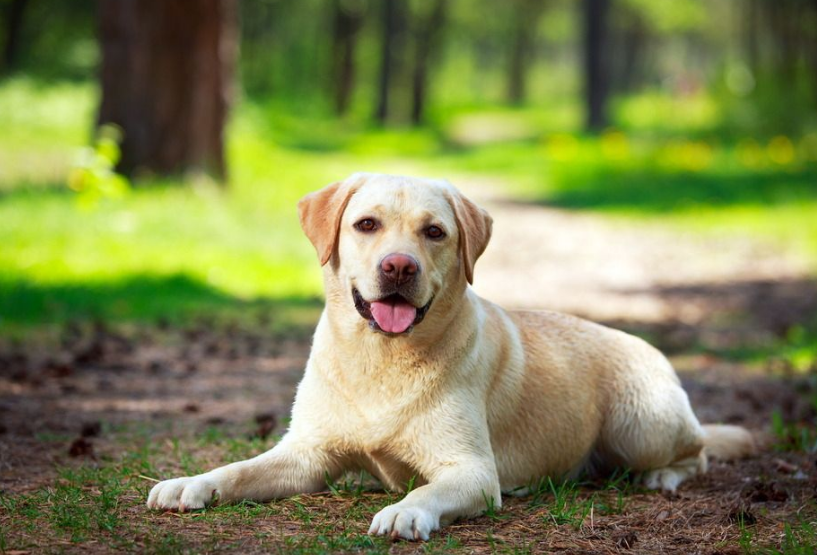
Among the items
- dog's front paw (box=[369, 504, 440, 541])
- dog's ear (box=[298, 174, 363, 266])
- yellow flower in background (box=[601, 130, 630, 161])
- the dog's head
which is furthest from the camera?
yellow flower in background (box=[601, 130, 630, 161])

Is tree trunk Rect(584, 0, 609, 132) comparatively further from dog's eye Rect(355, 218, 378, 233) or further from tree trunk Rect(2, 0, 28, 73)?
dog's eye Rect(355, 218, 378, 233)

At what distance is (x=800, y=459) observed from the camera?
18.3 feet

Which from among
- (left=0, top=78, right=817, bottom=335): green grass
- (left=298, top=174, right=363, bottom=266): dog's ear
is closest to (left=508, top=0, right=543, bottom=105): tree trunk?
(left=0, top=78, right=817, bottom=335): green grass

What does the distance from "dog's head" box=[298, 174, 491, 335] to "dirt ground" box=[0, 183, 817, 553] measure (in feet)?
2.95

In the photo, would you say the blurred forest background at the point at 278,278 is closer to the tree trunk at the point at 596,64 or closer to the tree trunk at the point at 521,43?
the tree trunk at the point at 596,64

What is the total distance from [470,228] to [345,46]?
1745 inches

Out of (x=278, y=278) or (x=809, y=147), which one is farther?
(x=809, y=147)

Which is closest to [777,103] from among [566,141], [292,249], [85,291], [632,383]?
[566,141]

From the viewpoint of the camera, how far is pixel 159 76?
44.7 feet

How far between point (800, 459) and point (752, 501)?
3.29 feet

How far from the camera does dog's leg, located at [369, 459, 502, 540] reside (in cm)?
382

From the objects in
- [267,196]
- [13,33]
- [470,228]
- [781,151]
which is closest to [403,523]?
[470,228]

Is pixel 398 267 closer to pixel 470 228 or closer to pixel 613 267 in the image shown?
pixel 470 228

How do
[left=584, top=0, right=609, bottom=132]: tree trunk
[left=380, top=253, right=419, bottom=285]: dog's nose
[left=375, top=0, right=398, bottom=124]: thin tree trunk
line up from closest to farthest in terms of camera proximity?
[left=380, top=253, right=419, bottom=285]: dog's nose, [left=584, top=0, right=609, bottom=132]: tree trunk, [left=375, top=0, right=398, bottom=124]: thin tree trunk
